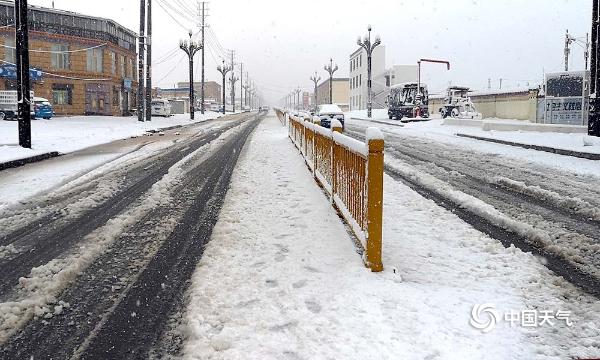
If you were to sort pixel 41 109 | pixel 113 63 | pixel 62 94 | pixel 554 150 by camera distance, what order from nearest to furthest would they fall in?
pixel 554 150 → pixel 41 109 → pixel 62 94 → pixel 113 63

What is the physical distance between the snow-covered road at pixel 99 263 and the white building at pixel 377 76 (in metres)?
67.1

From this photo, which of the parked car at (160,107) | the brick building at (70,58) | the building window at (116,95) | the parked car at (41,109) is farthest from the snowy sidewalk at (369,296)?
the building window at (116,95)

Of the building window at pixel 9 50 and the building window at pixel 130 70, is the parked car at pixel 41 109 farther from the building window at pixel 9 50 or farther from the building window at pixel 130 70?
the building window at pixel 130 70

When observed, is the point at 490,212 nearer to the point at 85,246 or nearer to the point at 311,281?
the point at 311,281

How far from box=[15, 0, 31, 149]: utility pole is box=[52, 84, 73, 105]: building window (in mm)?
34618

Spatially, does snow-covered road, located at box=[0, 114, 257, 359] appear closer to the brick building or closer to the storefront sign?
the storefront sign

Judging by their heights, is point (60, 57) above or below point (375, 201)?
above

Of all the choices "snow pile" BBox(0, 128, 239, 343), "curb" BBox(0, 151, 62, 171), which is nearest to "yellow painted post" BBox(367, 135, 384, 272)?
"snow pile" BBox(0, 128, 239, 343)

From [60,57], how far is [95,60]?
125 inches

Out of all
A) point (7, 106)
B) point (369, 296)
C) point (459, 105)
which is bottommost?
point (369, 296)

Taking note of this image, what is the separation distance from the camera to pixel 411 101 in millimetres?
40406

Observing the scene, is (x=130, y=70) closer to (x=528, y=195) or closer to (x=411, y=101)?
(x=411, y=101)

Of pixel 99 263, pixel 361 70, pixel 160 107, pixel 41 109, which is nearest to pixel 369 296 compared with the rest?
pixel 99 263

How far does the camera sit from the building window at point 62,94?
45.5 m
